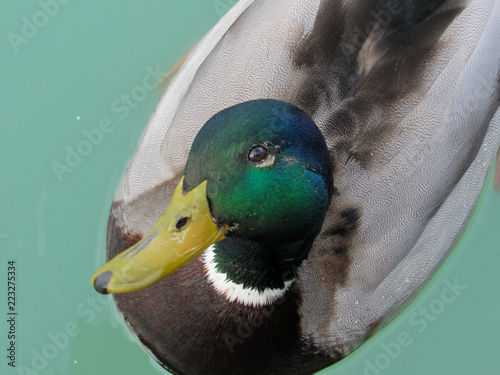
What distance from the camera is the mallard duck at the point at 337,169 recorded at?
2.12 meters

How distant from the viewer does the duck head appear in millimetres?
1537

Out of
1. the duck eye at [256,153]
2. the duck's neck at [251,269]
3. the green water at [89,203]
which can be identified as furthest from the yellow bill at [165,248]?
the green water at [89,203]

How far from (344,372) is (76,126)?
1.93 meters

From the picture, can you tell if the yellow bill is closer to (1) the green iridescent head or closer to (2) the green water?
(1) the green iridescent head

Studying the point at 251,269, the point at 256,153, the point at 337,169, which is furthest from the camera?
the point at 337,169

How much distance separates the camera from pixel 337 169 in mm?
2121

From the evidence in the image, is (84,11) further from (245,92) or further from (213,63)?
(245,92)

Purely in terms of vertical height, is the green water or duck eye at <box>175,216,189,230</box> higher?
duck eye at <box>175,216,189,230</box>

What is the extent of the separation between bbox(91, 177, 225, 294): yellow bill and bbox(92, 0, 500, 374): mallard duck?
0.35 m

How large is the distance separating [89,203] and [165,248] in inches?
64.3

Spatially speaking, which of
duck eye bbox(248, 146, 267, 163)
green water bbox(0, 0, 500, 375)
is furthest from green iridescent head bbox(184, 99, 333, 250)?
green water bbox(0, 0, 500, 375)

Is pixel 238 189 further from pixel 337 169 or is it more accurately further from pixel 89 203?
pixel 89 203

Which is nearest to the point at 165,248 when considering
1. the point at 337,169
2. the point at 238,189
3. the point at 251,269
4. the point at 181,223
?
the point at 181,223

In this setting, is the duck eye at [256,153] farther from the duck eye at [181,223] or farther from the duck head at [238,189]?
the duck eye at [181,223]
